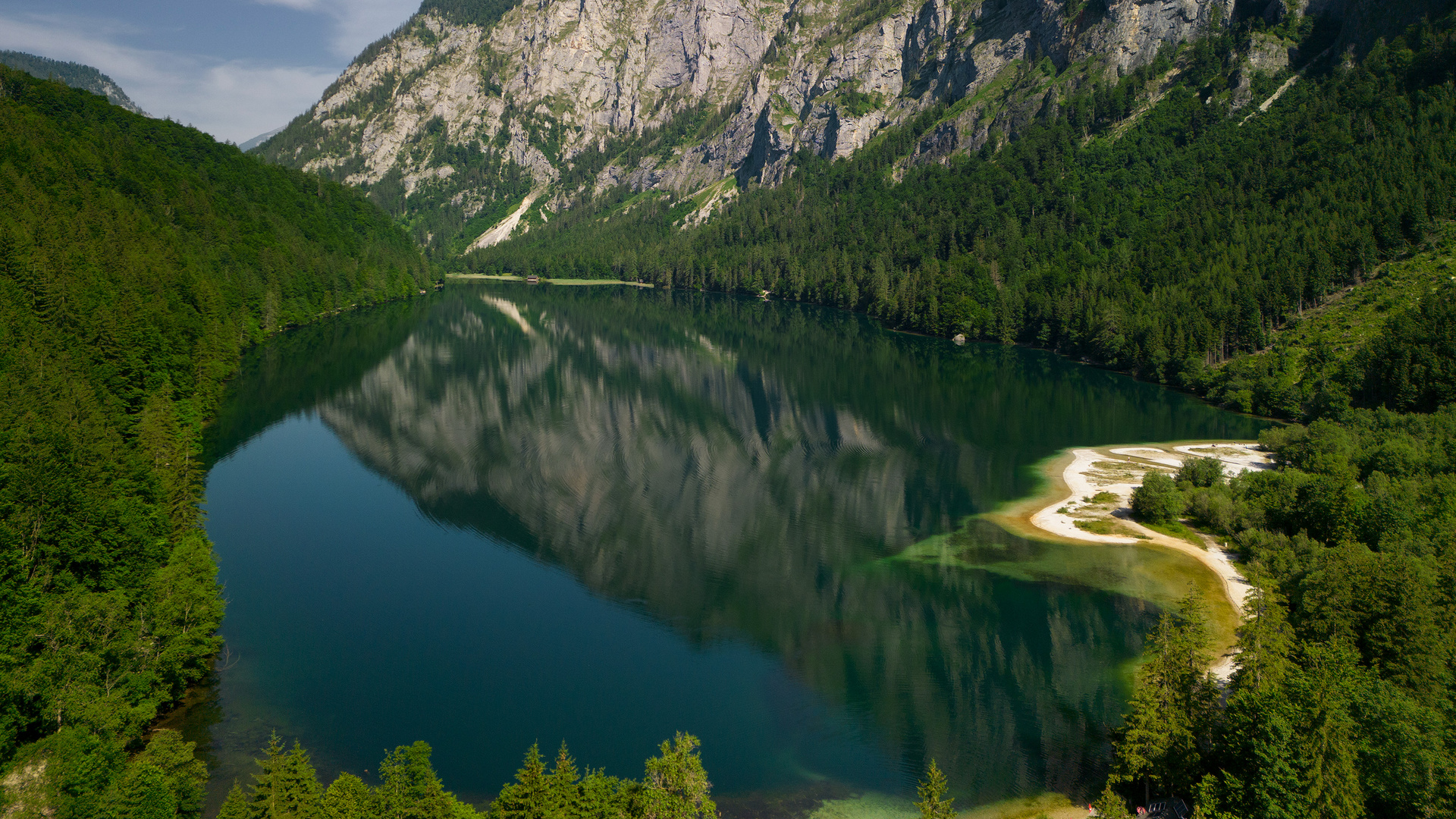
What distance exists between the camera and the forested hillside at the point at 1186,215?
103m

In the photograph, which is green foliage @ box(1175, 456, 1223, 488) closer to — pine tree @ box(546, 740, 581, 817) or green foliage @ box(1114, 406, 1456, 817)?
green foliage @ box(1114, 406, 1456, 817)

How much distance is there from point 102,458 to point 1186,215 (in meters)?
151

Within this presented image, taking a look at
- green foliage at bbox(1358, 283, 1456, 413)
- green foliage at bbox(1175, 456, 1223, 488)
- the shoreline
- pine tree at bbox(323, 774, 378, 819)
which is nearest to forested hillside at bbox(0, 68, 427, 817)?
pine tree at bbox(323, 774, 378, 819)

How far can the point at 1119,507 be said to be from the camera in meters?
56.2

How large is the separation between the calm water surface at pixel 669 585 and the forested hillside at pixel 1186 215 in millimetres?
21998

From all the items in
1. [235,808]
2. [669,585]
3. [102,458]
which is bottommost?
[669,585]

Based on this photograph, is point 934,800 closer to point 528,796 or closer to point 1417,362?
point 528,796

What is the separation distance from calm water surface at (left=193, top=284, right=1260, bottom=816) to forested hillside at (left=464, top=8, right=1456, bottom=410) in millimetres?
21998

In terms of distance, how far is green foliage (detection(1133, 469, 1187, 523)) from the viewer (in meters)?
52.2

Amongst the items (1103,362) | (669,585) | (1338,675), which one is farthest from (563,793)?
(1103,362)

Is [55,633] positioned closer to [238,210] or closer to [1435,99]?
[238,210]

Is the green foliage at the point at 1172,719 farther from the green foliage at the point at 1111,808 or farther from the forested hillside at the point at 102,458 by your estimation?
the forested hillside at the point at 102,458

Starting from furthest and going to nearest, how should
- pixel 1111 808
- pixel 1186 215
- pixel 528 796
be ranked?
1. pixel 1186 215
2. pixel 528 796
3. pixel 1111 808

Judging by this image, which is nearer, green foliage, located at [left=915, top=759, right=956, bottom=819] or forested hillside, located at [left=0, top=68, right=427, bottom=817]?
green foliage, located at [left=915, top=759, right=956, bottom=819]
